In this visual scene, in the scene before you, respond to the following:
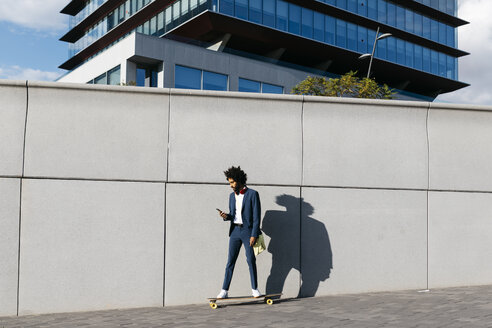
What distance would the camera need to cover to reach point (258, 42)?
37.1 m

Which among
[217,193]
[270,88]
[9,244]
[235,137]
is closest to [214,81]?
[270,88]

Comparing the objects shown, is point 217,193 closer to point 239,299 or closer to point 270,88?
point 239,299

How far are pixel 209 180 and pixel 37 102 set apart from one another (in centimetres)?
264

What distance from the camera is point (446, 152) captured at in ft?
27.8

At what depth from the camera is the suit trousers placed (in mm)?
7094

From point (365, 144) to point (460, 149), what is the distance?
1635 mm

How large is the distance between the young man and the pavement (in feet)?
1.51

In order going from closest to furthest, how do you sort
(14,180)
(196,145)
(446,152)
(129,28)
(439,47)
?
(14,180) < (196,145) < (446,152) < (129,28) < (439,47)

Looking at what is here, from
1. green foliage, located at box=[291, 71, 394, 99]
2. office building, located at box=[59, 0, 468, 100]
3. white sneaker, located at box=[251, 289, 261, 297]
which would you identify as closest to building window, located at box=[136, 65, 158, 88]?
office building, located at box=[59, 0, 468, 100]

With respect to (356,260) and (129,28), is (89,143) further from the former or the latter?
(129,28)

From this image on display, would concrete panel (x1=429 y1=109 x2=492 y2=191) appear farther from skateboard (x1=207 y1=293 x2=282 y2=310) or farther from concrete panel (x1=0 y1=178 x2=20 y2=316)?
concrete panel (x1=0 y1=178 x2=20 y2=316)

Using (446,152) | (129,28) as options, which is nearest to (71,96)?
(446,152)

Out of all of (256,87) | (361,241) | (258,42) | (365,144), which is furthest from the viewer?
(258,42)

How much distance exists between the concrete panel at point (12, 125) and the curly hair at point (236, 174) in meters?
2.87
